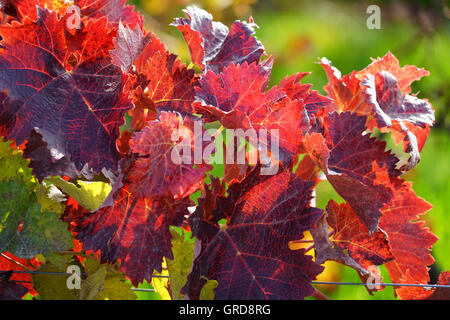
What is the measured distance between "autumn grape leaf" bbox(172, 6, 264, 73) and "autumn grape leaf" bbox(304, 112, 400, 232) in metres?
0.10

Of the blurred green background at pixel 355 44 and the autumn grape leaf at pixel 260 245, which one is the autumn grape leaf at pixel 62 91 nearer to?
the autumn grape leaf at pixel 260 245

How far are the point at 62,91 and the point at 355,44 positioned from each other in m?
2.45

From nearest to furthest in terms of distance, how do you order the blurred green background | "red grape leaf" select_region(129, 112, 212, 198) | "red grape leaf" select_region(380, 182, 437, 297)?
"red grape leaf" select_region(129, 112, 212, 198) → "red grape leaf" select_region(380, 182, 437, 297) → the blurred green background

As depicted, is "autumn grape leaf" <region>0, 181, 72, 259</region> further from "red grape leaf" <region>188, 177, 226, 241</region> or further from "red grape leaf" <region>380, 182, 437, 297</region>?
"red grape leaf" <region>380, 182, 437, 297</region>

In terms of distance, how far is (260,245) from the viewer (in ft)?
1.46

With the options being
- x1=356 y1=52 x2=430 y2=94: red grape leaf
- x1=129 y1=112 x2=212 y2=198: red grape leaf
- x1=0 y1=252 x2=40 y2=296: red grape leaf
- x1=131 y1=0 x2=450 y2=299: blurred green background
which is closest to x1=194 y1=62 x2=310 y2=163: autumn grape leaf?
x1=129 y1=112 x2=212 y2=198: red grape leaf

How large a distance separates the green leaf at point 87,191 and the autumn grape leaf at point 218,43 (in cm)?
15

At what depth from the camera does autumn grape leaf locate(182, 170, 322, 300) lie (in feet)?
1.42

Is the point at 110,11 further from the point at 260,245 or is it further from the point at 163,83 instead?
the point at 260,245

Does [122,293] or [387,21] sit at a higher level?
[122,293]

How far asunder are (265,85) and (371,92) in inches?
4.1

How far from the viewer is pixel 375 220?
45 cm

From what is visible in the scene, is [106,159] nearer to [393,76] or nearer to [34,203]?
[34,203]

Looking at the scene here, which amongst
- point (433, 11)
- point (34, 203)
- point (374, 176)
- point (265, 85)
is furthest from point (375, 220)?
point (433, 11)
